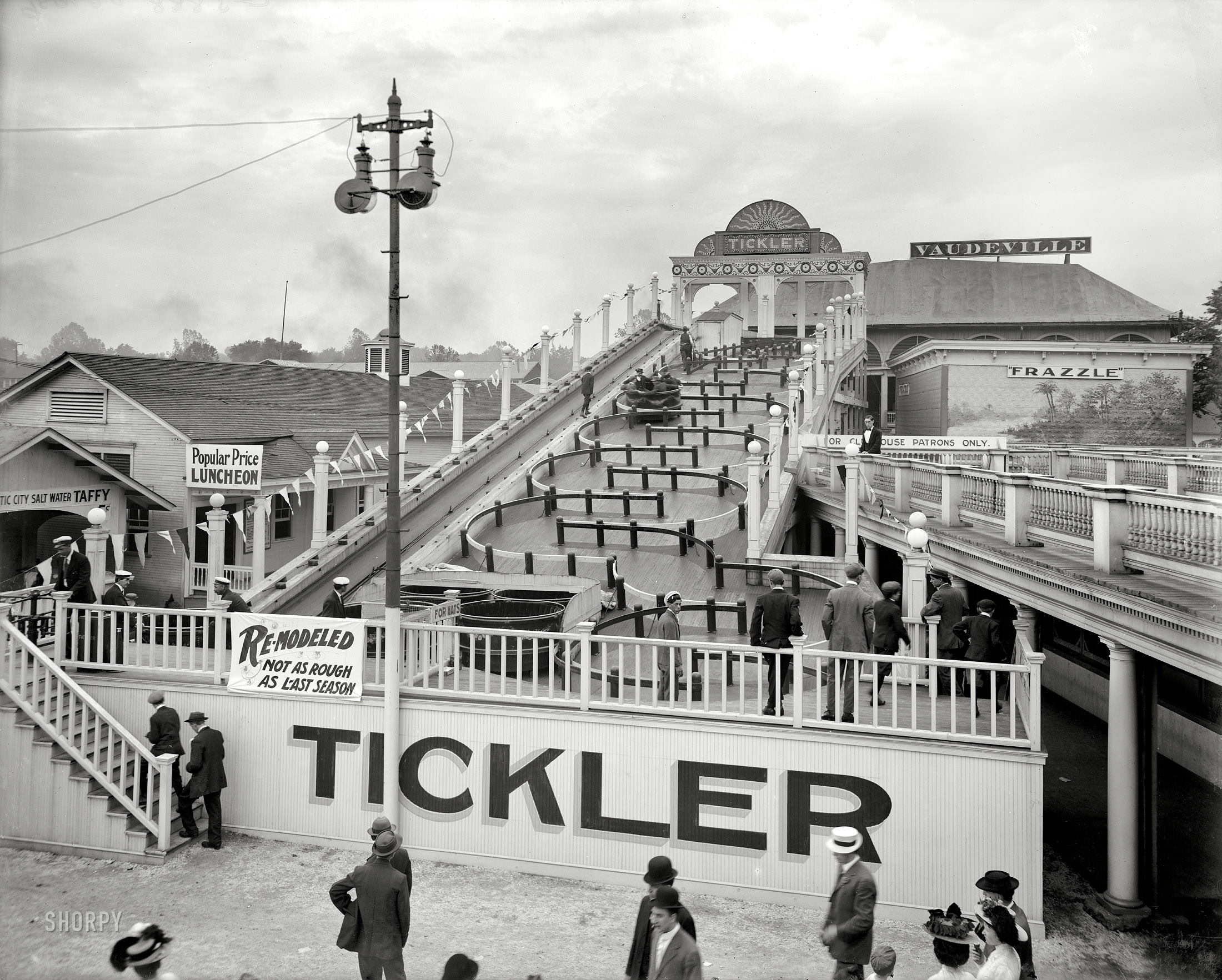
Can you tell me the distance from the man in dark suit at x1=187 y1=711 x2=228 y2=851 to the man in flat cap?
17 centimetres

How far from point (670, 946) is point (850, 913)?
4.42ft

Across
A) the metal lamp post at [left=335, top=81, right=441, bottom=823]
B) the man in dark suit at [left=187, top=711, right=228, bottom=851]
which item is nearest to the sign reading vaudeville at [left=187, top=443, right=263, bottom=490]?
the man in dark suit at [left=187, top=711, right=228, bottom=851]

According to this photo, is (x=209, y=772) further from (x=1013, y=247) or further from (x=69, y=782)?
(x=1013, y=247)

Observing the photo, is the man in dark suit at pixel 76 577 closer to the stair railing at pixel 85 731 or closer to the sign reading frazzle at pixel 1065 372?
the stair railing at pixel 85 731

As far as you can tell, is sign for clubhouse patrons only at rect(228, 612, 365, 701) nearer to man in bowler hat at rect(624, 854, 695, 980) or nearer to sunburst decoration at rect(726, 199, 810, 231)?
man in bowler hat at rect(624, 854, 695, 980)

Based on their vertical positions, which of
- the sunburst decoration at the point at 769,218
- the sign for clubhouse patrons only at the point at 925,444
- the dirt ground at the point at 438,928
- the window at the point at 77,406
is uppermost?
the sunburst decoration at the point at 769,218

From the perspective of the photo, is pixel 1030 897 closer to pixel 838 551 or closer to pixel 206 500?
pixel 838 551

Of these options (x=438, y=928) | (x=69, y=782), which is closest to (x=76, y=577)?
(x=69, y=782)

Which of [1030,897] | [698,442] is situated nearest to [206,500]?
[698,442]

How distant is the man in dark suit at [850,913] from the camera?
581cm

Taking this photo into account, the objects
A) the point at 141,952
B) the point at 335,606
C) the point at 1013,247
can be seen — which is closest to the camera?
the point at 141,952

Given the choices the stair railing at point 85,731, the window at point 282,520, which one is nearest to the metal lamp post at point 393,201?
the stair railing at point 85,731

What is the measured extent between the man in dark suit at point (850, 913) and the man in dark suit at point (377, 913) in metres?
2.79

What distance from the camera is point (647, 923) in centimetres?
571
